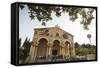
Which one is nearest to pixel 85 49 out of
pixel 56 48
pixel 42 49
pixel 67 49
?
pixel 67 49

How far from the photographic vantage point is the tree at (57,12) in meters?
2.33

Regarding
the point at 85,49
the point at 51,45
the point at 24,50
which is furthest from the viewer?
the point at 85,49

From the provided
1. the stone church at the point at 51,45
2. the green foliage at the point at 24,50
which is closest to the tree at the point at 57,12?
the stone church at the point at 51,45

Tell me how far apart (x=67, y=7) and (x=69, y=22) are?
0.13 metres

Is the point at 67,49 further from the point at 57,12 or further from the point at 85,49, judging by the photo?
the point at 57,12

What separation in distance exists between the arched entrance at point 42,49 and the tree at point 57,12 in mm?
154

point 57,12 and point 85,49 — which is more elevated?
point 57,12

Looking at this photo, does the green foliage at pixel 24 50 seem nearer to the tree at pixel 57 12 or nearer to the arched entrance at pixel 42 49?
the arched entrance at pixel 42 49

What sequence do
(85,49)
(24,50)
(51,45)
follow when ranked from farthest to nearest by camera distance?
(85,49)
(51,45)
(24,50)

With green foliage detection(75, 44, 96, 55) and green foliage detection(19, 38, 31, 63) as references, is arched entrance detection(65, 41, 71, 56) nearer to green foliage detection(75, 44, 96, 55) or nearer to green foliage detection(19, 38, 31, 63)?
green foliage detection(75, 44, 96, 55)

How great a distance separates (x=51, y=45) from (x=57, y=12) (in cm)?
29

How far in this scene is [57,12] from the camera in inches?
95.5
